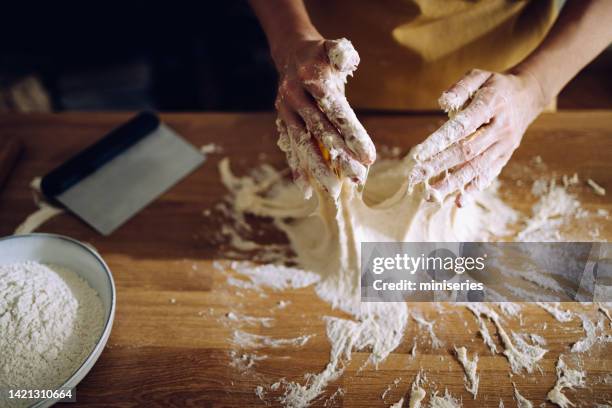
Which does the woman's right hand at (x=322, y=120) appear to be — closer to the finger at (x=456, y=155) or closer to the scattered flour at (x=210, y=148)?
the finger at (x=456, y=155)

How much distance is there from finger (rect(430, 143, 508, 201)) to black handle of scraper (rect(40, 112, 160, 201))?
27.4 inches

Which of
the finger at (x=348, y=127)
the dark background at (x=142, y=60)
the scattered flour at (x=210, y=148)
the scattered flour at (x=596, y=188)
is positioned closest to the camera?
the finger at (x=348, y=127)

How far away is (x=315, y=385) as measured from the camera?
29.5 inches

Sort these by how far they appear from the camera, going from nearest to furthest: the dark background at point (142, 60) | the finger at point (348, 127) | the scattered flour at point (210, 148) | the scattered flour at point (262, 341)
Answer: the finger at point (348, 127) → the scattered flour at point (262, 341) → the scattered flour at point (210, 148) → the dark background at point (142, 60)

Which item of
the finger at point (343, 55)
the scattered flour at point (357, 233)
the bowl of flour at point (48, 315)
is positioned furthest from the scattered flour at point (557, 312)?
the bowl of flour at point (48, 315)

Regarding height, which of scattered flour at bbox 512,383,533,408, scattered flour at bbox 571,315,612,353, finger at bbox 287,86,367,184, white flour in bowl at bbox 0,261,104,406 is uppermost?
finger at bbox 287,86,367,184

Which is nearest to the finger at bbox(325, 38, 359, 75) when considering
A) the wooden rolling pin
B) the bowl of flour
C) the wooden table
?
the wooden table

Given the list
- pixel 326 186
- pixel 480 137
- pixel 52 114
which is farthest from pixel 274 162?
pixel 52 114

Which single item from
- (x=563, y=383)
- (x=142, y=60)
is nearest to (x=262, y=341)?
(x=563, y=383)

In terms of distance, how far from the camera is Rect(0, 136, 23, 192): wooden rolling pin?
3.49 feet

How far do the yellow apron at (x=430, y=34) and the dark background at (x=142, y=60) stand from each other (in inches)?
30.4

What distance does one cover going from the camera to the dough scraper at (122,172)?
99 cm

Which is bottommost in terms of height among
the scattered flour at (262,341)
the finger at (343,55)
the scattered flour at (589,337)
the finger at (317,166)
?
the scattered flour at (262,341)

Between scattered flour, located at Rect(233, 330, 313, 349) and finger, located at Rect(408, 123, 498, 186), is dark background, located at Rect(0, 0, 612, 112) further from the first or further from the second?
scattered flour, located at Rect(233, 330, 313, 349)
